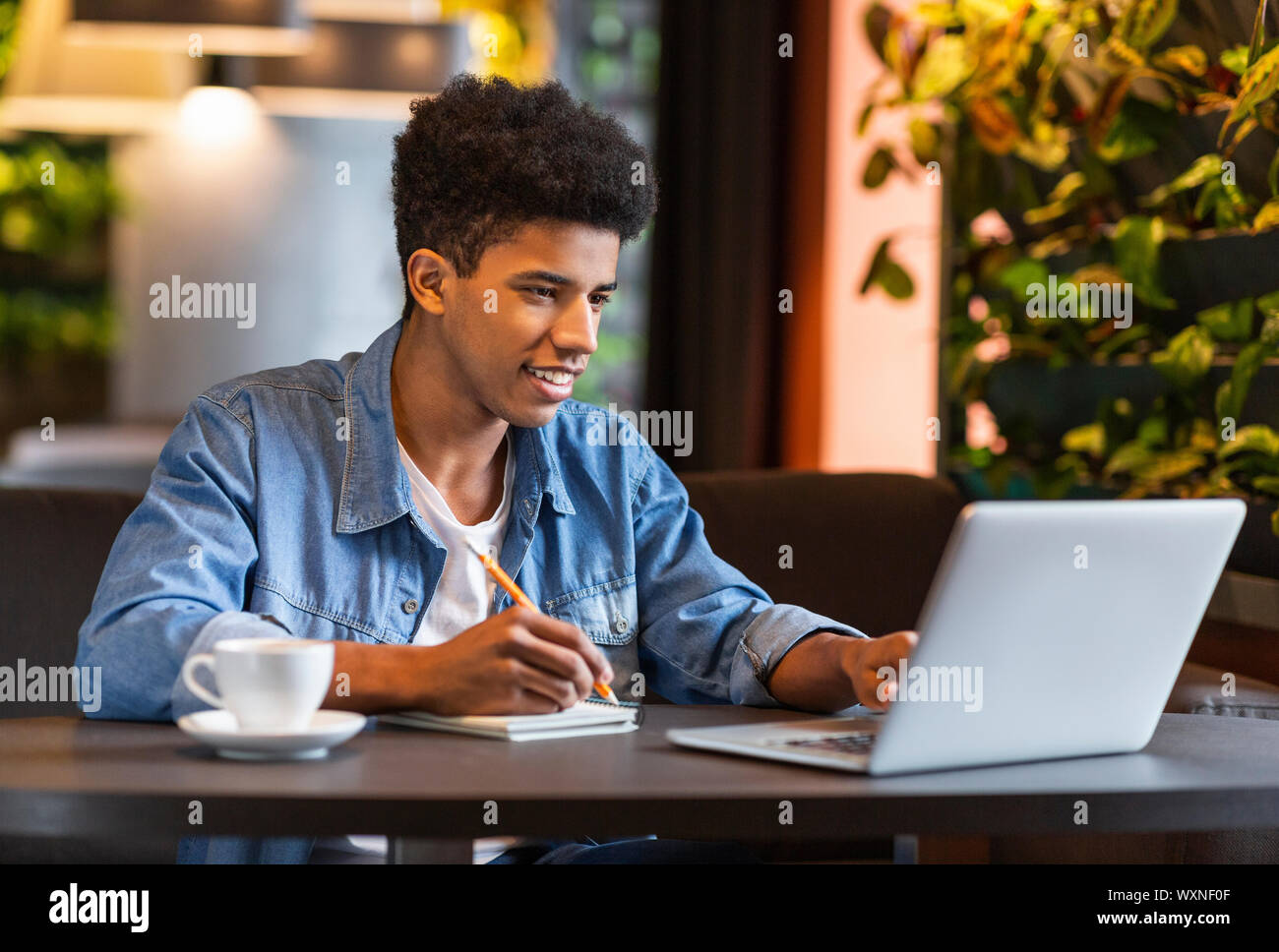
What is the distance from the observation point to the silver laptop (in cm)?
104

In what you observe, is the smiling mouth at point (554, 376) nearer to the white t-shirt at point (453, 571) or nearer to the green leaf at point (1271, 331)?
the white t-shirt at point (453, 571)

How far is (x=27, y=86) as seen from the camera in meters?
3.40

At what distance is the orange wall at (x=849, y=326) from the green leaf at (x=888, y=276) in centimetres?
83

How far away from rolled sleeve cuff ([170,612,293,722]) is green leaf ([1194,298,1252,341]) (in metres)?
1.32

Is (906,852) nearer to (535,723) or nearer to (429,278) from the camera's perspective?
(535,723)

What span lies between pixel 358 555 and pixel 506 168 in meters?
0.40

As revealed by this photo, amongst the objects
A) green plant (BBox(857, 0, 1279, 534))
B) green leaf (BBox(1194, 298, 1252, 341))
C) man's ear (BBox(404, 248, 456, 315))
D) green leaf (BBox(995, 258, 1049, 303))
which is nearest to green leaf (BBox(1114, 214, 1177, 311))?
green plant (BBox(857, 0, 1279, 534))

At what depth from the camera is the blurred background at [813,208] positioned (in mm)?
2168

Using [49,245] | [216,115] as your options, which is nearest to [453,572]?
[216,115]

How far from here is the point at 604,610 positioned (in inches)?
64.0

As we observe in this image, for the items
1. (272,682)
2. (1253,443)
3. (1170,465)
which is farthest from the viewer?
(1170,465)
